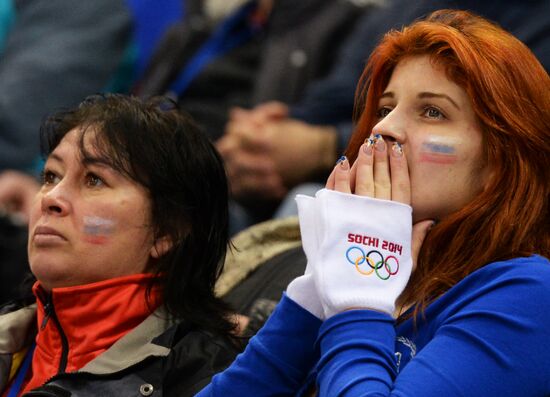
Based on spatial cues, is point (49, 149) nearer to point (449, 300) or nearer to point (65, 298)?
point (65, 298)

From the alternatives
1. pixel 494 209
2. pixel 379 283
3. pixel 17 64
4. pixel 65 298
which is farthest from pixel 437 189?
pixel 17 64

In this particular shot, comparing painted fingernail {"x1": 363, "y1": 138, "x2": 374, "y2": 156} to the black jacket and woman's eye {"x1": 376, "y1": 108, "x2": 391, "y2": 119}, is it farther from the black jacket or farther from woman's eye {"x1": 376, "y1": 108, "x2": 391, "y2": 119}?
the black jacket

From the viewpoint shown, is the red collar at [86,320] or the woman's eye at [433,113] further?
the red collar at [86,320]

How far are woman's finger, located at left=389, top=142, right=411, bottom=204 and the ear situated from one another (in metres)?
0.66

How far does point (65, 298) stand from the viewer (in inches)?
92.8

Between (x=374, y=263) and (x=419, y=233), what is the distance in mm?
175

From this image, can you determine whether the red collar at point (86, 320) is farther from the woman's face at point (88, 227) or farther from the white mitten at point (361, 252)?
the white mitten at point (361, 252)

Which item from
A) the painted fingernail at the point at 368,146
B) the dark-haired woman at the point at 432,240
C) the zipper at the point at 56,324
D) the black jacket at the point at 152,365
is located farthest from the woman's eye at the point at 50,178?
the painted fingernail at the point at 368,146

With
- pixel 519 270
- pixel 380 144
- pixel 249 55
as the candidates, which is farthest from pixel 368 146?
pixel 249 55

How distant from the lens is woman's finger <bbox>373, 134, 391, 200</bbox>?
196cm

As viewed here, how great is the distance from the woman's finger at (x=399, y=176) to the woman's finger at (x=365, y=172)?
4 cm

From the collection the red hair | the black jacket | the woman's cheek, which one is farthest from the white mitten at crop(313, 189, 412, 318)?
the woman's cheek

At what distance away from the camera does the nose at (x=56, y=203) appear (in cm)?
237

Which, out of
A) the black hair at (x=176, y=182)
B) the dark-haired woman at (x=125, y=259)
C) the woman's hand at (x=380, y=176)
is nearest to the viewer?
the woman's hand at (x=380, y=176)
